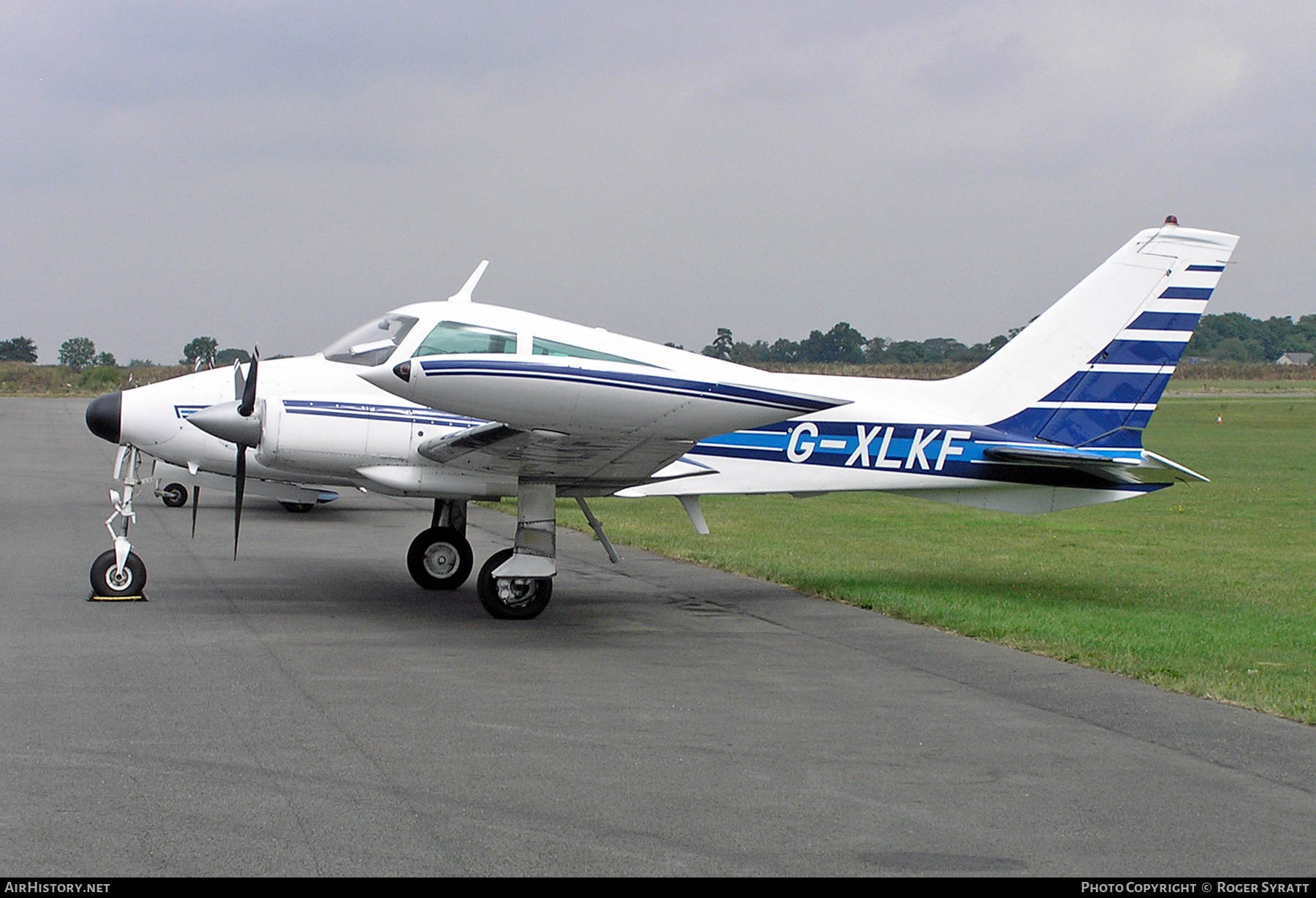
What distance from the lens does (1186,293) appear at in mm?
13062

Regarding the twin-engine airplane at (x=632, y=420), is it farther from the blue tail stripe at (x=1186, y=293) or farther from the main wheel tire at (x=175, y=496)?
the main wheel tire at (x=175, y=496)

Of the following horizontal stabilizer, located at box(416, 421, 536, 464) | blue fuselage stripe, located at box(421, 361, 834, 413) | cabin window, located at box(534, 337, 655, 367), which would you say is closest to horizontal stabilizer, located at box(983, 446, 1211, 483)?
blue fuselage stripe, located at box(421, 361, 834, 413)

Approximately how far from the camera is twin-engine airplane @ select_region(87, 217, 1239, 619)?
9.45 m

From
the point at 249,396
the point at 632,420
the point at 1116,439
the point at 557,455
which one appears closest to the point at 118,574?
the point at 249,396

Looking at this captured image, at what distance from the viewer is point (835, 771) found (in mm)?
6309

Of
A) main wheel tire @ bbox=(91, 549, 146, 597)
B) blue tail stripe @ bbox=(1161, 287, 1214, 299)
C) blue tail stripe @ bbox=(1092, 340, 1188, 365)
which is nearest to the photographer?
main wheel tire @ bbox=(91, 549, 146, 597)

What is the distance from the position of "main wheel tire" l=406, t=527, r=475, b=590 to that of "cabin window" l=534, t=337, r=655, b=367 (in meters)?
3.50

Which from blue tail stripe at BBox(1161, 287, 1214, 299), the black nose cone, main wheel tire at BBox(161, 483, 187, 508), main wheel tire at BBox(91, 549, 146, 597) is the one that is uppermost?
blue tail stripe at BBox(1161, 287, 1214, 299)

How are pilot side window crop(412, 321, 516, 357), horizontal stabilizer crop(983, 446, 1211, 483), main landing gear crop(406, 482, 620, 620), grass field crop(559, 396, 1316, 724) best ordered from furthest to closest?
horizontal stabilizer crop(983, 446, 1211, 483) < main landing gear crop(406, 482, 620, 620) < pilot side window crop(412, 321, 516, 357) < grass field crop(559, 396, 1316, 724)

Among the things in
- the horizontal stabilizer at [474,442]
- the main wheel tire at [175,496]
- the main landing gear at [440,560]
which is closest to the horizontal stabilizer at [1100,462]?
the horizontal stabilizer at [474,442]

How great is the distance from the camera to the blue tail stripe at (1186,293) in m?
13.1

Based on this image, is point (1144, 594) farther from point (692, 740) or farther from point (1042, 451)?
point (692, 740)

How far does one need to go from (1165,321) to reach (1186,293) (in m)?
0.34

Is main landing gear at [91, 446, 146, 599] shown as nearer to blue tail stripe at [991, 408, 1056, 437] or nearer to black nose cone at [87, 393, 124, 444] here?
black nose cone at [87, 393, 124, 444]
